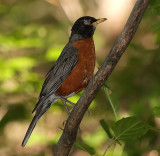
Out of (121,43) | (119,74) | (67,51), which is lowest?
(119,74)

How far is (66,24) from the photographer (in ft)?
29.5

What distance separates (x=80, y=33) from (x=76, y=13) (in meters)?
2.81

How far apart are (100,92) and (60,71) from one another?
Answer: 2.41 feet

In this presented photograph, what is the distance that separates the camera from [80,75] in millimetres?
4598

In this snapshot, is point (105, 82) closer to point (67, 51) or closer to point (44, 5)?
point (67, 51)

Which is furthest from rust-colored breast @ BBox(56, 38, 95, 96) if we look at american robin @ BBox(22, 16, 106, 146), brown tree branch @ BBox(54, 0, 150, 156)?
brown tree branch @ BBox(54, 0, 150, 156)

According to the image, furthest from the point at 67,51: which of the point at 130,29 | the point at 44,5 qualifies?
the point at 44,5

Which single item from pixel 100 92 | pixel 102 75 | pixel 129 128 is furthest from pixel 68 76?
pixel 129 128

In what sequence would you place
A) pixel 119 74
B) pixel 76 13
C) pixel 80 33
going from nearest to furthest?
pixel 80 33
pixel 119 74
pixel 76 13

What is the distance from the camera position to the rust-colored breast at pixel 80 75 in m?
4.59

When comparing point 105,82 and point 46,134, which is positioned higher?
point 105,82

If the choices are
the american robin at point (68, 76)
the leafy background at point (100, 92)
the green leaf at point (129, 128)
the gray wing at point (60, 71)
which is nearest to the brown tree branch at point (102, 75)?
the leafy background at point (100, 92)

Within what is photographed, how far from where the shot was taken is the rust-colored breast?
459 cm

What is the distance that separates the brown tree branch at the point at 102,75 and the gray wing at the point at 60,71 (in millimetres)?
1397
